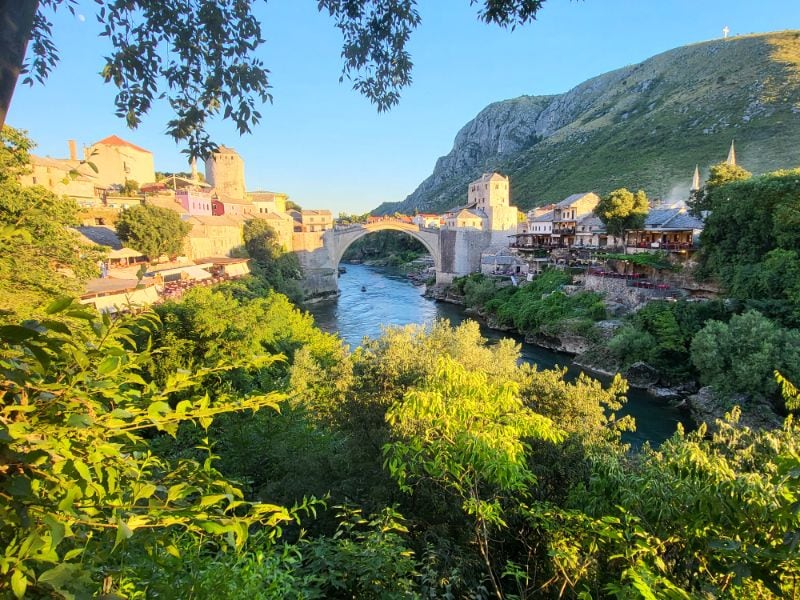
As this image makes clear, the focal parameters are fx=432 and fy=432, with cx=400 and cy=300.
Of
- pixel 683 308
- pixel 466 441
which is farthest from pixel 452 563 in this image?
pixel 683 308

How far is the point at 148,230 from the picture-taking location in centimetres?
2167

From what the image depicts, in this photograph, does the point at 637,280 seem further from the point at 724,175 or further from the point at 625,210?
the point at 724,175

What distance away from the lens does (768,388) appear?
1222 cm

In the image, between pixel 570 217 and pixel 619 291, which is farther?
pixel 570 217

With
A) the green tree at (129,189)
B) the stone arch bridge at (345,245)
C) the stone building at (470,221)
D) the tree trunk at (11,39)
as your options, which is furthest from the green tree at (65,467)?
the stone building at (470,221)

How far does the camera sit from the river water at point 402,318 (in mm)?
13984

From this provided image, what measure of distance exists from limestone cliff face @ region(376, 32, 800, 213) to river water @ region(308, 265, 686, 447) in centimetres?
2541

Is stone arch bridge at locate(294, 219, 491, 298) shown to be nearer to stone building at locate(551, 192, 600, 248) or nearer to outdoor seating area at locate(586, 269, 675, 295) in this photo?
stone building at locate(551, 192, 600, 248)

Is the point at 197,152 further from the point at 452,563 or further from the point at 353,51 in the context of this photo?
the point at 452,563

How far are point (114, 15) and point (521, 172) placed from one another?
251 feet

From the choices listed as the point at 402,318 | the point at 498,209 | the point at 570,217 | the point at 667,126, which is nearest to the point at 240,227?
the point at 402,318

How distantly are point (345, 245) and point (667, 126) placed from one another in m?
43.4

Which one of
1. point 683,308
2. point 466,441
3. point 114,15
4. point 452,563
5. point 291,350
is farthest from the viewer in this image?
point 683,308

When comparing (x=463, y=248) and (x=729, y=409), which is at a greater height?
(x=463, y=248)
